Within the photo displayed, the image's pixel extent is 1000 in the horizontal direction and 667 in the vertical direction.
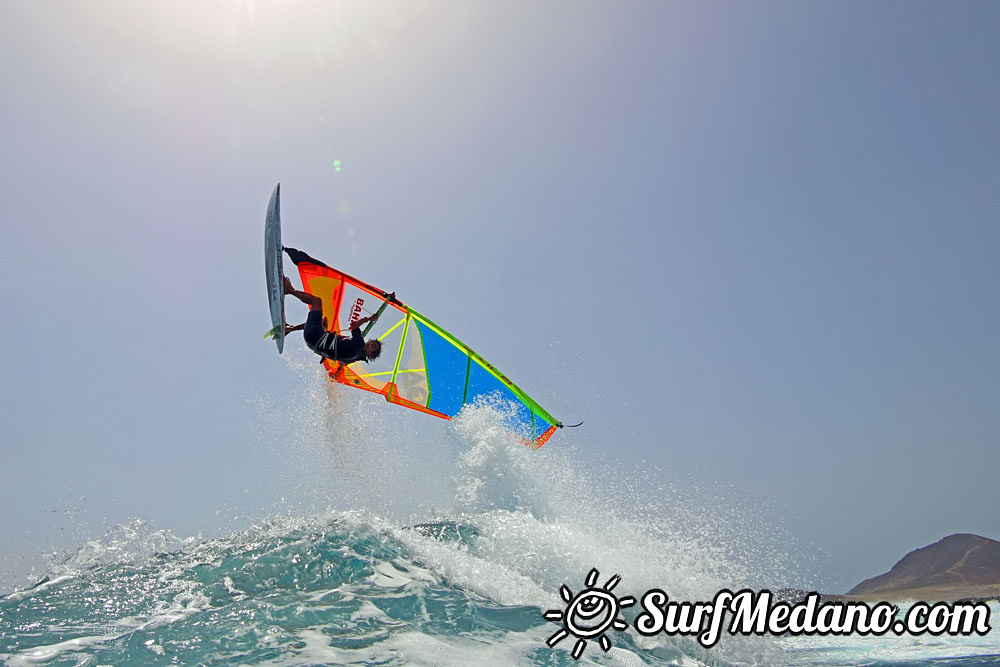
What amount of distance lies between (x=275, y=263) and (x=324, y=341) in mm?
1119

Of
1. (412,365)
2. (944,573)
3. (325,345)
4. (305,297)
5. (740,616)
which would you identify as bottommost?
(740,616)

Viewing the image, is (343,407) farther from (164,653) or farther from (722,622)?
(722,622)

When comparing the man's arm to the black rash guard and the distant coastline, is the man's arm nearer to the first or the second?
the black rash guard

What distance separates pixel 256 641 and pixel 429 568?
1.93 m

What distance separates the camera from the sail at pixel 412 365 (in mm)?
8516

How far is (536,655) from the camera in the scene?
3639mm

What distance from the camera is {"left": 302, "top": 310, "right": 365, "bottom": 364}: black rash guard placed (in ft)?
23.0

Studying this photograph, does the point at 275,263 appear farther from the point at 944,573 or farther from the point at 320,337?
the point at 944,573

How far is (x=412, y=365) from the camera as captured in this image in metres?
9.16

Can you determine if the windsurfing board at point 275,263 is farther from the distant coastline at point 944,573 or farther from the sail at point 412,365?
the distant coastline at point 944,573

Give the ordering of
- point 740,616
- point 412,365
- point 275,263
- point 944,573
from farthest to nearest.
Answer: point 944,573
point 412,365
point 275,263
point 740,616

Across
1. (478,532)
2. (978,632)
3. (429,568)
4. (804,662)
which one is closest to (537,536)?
(478,532)

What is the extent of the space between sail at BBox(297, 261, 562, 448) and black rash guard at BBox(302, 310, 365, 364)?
4.35ft

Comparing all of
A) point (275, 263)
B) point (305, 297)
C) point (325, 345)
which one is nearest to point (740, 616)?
point (325, 345)
